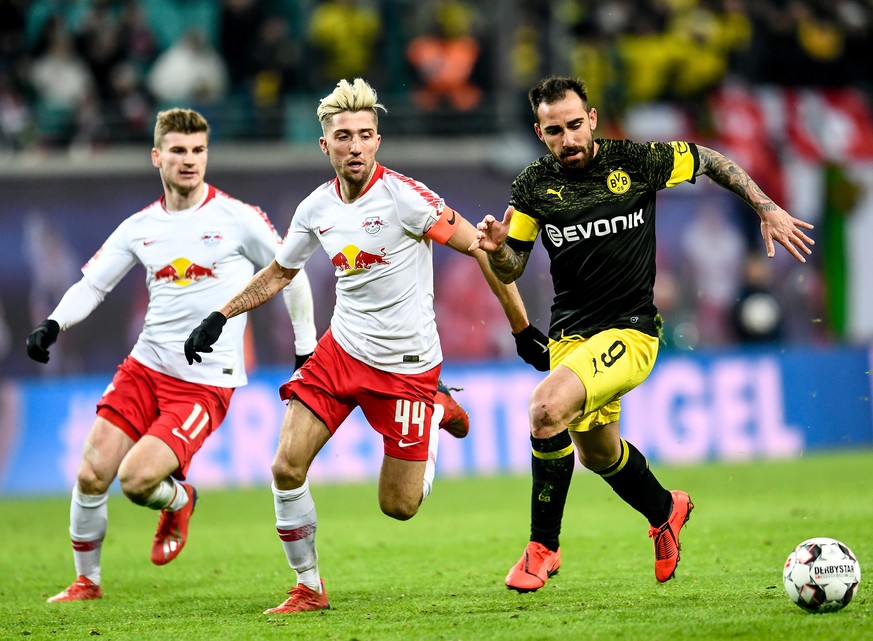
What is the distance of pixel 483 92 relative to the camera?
19672mm

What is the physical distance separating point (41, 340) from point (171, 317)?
2.60 feet

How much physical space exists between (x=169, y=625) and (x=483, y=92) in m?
13.8

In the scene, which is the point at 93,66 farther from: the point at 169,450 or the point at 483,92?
the point at 169,450

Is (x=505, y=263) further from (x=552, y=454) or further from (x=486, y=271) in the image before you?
(x=552, y=454)

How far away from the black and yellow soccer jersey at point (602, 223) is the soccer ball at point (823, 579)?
1.64 m

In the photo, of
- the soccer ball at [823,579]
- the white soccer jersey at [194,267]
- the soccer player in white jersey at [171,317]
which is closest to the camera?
the soccer ball at [823,579]

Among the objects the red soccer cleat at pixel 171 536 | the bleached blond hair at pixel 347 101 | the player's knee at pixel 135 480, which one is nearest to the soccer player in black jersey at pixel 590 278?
the bleached blond hair at pixel 347 101

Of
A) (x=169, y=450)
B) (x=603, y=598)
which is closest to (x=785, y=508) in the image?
(x=603, y=598)

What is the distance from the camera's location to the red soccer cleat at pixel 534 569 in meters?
7.19

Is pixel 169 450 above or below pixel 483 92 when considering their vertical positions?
below

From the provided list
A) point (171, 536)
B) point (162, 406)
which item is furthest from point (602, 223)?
point (171, 536)

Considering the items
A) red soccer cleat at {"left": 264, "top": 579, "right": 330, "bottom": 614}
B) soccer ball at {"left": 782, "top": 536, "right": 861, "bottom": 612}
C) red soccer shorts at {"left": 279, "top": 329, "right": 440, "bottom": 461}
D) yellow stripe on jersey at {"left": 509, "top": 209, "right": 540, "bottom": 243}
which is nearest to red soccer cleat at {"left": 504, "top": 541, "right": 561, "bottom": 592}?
red soccer shorts at {"left": 279, "top": 329, "right": 440, "bottom": 461}

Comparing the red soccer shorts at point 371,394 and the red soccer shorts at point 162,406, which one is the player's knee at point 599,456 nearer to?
the red soccer shorts at point 371,394

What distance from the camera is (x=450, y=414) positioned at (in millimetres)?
8117
